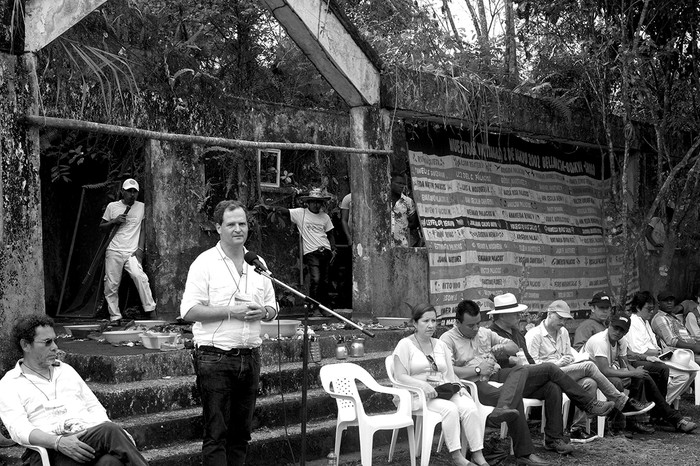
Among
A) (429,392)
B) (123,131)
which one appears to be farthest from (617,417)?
(123,131)

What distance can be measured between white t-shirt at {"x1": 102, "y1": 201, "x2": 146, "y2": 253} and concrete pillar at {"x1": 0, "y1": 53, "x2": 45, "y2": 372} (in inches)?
138

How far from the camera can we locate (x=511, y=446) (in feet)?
24.7

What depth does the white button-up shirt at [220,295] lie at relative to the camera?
5422mm

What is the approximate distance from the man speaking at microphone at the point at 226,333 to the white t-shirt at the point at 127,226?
468 centimetres

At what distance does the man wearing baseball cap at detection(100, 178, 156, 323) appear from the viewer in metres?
9.75

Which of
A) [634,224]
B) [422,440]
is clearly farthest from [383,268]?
[634,224]

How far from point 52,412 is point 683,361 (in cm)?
710

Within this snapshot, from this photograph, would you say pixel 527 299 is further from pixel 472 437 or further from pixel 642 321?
pixel 472 437

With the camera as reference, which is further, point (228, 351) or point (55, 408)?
point (228, 351)

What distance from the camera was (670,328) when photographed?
10.3m

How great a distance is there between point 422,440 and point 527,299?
5.17 m

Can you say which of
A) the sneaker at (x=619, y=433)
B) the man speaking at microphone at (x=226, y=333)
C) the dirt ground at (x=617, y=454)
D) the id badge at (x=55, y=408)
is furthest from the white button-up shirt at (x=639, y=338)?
the id badge at (x=55, y=408)

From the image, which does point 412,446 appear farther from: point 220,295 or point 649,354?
point 649,354

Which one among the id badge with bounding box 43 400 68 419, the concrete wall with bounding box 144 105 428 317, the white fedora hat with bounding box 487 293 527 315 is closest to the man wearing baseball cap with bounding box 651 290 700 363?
the concrete wall with bounding box 144 105 428 317
